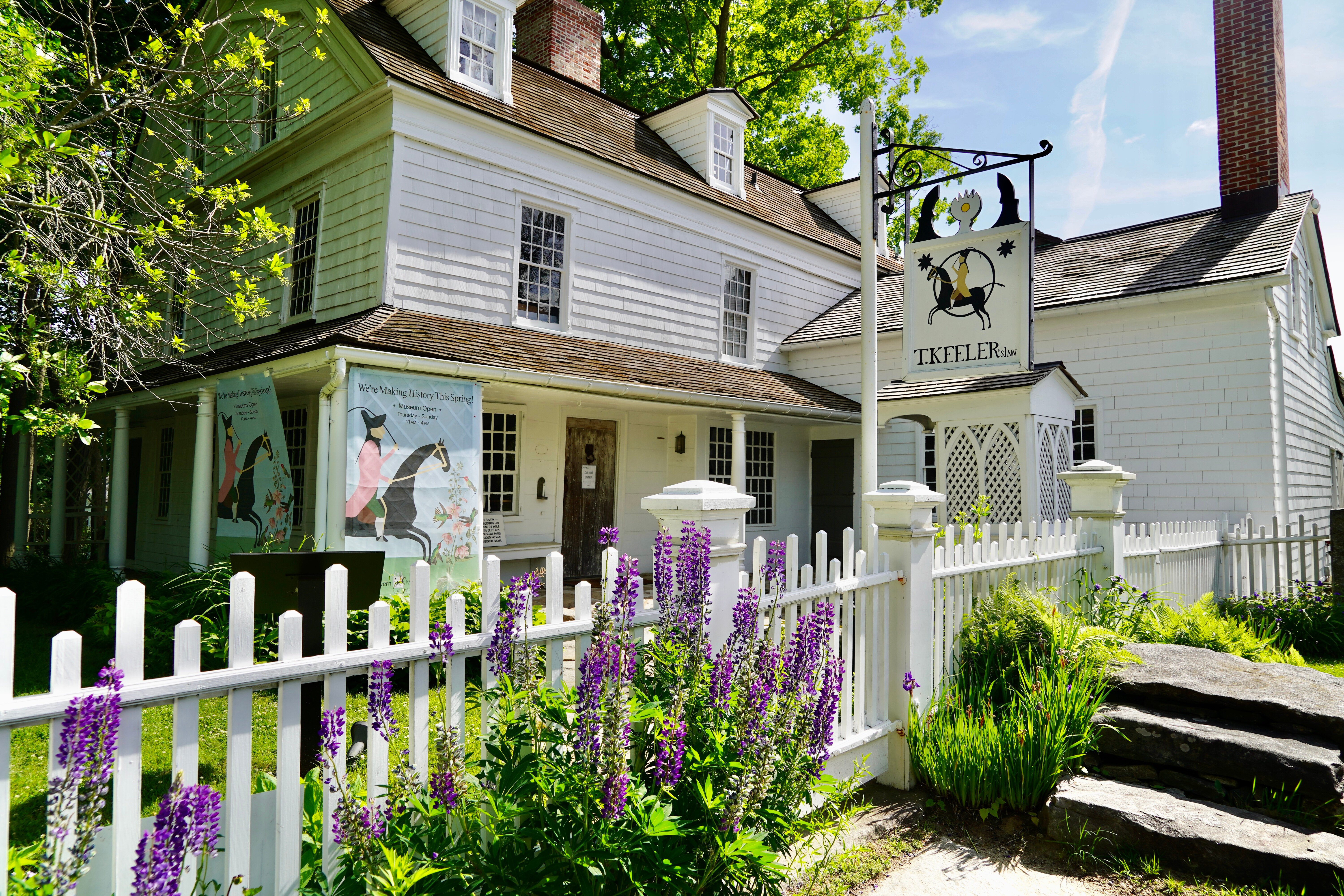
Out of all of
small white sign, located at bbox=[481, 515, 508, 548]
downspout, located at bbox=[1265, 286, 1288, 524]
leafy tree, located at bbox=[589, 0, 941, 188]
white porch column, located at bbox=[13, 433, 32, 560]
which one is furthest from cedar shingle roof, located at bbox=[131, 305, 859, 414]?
leafy tree, located at bbox=[589, 0, 941, 188]

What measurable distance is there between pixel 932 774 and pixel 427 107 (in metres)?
8.78

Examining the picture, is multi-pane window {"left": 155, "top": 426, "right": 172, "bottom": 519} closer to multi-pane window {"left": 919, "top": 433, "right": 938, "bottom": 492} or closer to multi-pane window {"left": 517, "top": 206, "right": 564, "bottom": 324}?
multi-pane window {"left": 517, "top": 206, "right": 564, "bottom": 324}

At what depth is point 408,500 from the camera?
768 centimetres

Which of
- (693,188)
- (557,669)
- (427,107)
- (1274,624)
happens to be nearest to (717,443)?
(693,188)

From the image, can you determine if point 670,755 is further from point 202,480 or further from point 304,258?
point 304,258

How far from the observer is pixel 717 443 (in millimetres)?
12977

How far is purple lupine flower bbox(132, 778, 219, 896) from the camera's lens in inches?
61.8

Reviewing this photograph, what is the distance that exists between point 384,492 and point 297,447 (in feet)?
13.7

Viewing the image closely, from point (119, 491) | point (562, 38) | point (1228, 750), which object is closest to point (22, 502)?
point (119, 491)

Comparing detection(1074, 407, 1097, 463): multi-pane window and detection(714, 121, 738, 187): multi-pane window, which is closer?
detection(1074, 407, 1097, 463): multi-pane window

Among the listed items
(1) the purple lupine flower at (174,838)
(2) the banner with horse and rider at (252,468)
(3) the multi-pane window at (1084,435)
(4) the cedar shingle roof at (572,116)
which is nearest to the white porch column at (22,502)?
(2) the banner with horse and rider at (252,468)

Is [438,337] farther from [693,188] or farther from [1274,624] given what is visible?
[1274,624]

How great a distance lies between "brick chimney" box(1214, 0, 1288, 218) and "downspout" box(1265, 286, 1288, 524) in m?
2.21

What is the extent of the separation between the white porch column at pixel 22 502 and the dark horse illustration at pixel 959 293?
1601 cm
